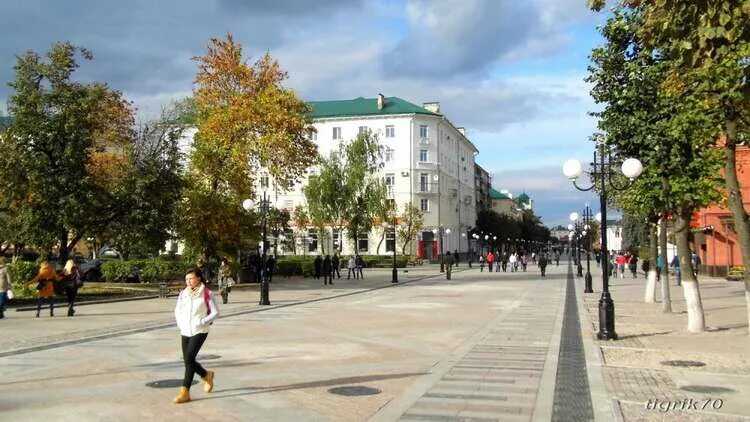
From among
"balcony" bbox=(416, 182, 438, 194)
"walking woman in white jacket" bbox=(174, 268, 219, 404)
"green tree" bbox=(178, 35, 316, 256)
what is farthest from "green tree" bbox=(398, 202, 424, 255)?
"walking woman in white jacket" bbox=(174, 268, 219, 404)

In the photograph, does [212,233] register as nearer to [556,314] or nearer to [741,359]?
[556,314]

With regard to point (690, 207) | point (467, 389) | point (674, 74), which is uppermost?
point (674, 74)

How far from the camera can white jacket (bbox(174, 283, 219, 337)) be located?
26.8 feet

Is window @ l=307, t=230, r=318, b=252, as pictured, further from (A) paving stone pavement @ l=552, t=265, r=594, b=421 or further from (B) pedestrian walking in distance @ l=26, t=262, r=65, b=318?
(A) paving stone pavement @ l=552, t=265, r=594, b=421

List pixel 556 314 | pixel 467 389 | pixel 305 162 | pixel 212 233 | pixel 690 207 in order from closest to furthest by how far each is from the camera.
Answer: pixel 467 389 → pixel 690 207 → pixel 556 314 → pixel 212 233 → pixel 305 162

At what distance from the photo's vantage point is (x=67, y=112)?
26.7m

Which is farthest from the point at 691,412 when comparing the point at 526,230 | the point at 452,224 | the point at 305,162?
the point at 526,230

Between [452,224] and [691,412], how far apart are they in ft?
293

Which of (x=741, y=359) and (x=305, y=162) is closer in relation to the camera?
(x=741, y=359)

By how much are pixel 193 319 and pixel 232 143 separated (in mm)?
26256

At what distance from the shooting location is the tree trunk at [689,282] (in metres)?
15.4

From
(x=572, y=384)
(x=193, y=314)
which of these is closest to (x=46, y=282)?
(x=193, y=314)

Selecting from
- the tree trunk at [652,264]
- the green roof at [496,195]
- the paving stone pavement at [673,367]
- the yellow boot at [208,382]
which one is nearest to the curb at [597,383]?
the paving stone pavement at [673,367]

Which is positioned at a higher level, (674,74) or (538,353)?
(674,74)
